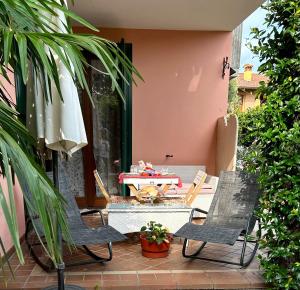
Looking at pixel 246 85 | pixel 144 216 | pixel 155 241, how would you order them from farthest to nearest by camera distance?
pixel 246 85, pixel 144 216, pixel 155 241

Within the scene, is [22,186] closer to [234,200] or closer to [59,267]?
[59,267]

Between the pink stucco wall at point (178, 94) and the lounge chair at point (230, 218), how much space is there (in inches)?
87.3

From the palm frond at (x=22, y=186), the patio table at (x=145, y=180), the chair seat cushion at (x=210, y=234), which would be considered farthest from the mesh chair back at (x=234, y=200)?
the palm frond at (x=22, y=186)

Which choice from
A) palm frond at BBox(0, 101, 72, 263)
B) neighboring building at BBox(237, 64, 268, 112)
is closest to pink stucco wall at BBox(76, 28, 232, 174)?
palm frond at BBox(0, 101, 72, 263)

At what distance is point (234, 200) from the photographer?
12.2 feet

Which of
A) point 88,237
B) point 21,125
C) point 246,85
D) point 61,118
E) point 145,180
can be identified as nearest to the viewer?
point 21,125

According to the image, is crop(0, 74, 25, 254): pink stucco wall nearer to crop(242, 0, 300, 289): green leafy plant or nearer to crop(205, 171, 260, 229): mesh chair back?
crop(205, 171, 260, 229): mesh chair back

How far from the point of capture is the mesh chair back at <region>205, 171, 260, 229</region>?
3490mm

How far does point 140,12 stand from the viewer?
16.5 ft

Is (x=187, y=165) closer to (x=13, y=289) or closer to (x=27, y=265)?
(x=27, y=265)

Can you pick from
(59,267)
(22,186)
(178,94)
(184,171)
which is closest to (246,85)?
(178,94)

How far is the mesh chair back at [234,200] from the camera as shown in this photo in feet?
11.5

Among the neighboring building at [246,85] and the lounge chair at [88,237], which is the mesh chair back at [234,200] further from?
the neighboring building at [246,85]

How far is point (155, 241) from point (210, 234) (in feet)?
1.93
